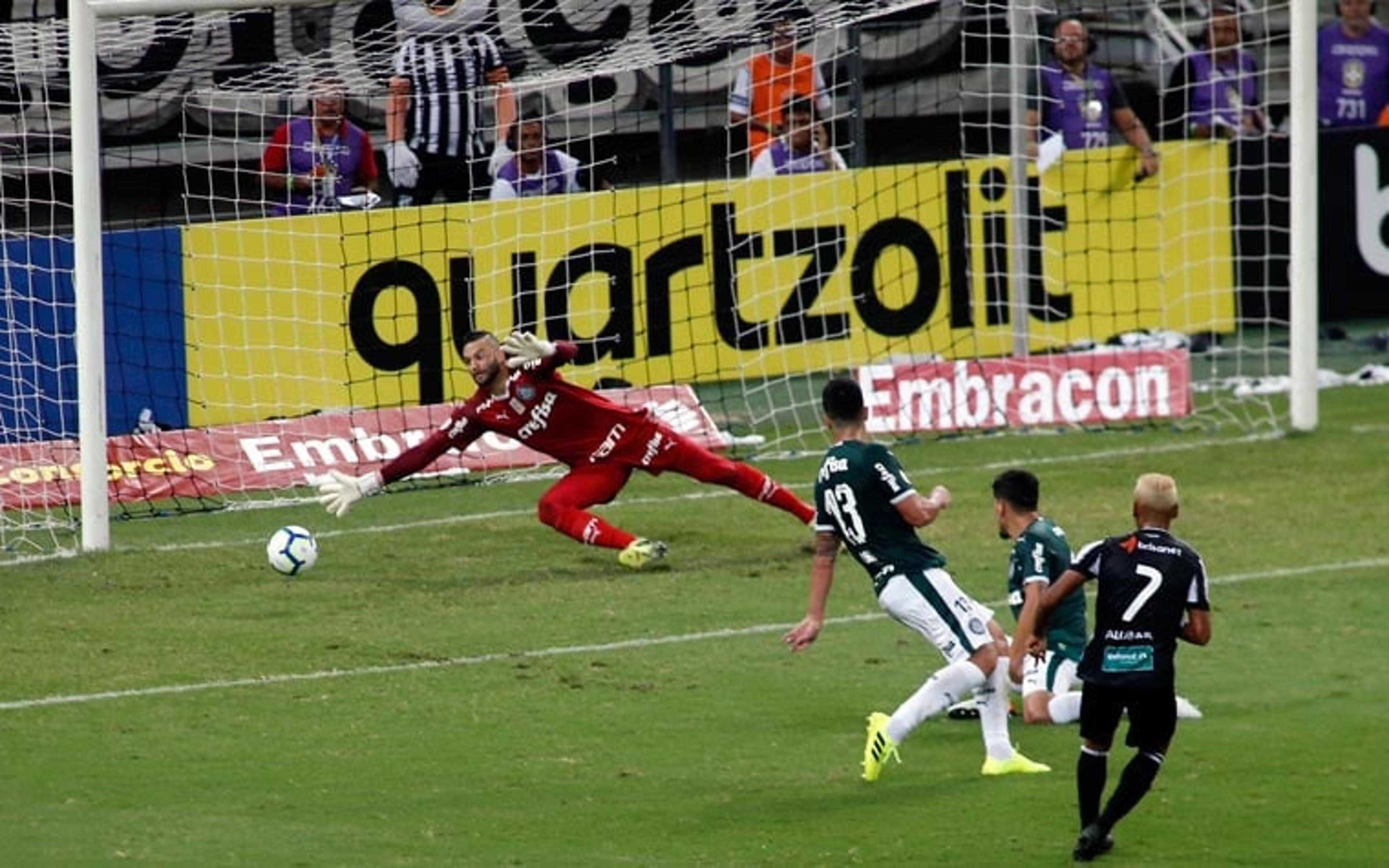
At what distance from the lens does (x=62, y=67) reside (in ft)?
61.5

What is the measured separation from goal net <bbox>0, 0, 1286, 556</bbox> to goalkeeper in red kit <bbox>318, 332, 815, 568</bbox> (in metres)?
0.98

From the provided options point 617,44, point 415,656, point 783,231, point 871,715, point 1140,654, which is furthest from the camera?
point 783,231

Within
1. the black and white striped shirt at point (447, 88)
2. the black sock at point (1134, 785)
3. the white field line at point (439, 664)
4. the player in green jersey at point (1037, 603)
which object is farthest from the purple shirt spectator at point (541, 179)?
the black sock at point (1134, 785)

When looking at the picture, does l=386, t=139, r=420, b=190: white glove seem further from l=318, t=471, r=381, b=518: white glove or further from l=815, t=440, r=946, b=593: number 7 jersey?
l=815, t=440, r=946, b=593: number 7 jersey

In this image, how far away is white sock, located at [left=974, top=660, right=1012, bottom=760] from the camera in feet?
38.7

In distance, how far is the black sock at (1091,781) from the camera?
10.3m

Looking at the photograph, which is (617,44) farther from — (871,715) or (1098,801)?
(1098,801)

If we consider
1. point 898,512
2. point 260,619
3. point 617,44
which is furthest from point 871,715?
point 617,44

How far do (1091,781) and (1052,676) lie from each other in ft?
8.40

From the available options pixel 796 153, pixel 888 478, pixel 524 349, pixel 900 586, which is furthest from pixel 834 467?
pixel 796 153

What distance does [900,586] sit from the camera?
470 inches

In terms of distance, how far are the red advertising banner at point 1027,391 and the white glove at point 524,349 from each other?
5.15 meters

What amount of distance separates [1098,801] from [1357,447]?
10463 millimetres

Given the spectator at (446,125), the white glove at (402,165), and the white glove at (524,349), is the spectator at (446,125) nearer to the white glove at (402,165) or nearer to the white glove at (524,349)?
the white glove at (402,165)
